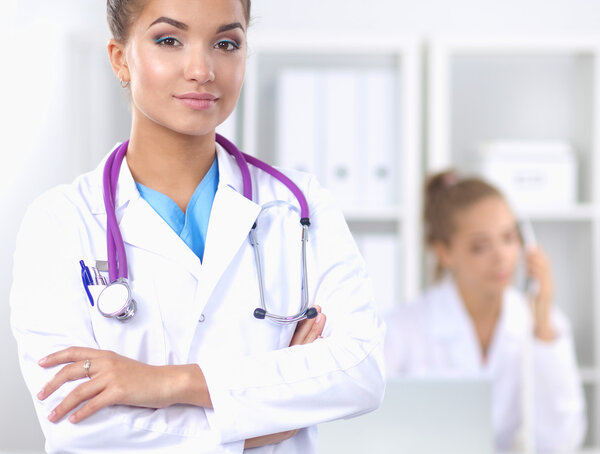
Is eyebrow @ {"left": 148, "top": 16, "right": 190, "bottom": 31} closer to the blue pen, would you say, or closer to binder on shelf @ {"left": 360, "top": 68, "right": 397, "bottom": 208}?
the blue pen

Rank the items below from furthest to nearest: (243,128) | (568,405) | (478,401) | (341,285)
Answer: (243,128) → (568,405) → (478,401) → (341,285)

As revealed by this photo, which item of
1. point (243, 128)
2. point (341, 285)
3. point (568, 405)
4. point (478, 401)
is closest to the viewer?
point (341, 285)

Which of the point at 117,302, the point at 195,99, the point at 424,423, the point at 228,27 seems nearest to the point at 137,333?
the point at 117,302

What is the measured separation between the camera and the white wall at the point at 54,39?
3436mm

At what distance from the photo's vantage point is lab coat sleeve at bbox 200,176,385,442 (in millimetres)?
1107

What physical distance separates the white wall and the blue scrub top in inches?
86.7

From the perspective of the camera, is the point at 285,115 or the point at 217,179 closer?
the point at 217,179

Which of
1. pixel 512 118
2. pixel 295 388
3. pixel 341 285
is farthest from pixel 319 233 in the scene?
pixel 512 118

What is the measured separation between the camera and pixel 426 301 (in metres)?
3.01

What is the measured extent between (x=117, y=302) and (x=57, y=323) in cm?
10

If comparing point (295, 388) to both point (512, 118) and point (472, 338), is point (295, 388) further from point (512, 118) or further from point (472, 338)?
point (512, 118)

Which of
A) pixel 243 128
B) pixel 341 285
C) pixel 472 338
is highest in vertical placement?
pixel 243 128

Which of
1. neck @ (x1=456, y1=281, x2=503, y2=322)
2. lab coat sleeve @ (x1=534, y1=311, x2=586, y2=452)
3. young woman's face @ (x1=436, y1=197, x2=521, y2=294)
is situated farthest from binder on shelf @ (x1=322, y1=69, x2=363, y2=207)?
lab coat sleeve @ (x1=534, y1=311, x2=586, y2=452)

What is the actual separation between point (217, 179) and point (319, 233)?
0.61ft
